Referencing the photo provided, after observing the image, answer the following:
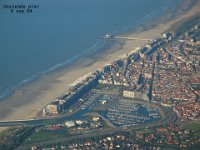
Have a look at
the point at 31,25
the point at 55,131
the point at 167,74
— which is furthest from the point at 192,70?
the point at 31,25

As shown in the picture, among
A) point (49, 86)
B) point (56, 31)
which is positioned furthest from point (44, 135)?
point (56, 31)

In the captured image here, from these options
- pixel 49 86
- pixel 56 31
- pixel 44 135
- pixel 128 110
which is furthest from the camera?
pixel 56 31

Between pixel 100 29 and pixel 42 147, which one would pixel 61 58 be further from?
pixel 42 147

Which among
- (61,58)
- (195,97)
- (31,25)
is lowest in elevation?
(195,97)

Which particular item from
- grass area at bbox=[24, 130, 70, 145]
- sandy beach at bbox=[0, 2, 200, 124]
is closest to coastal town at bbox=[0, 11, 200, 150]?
grass area at bbox=[24, 130, 70, 145]

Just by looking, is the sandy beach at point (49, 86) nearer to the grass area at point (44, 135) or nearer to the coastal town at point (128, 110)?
the coastal town at point (128, 110)

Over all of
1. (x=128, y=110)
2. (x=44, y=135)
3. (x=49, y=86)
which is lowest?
(x=44, y=135)

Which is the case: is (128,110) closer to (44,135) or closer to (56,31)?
(44,135)
